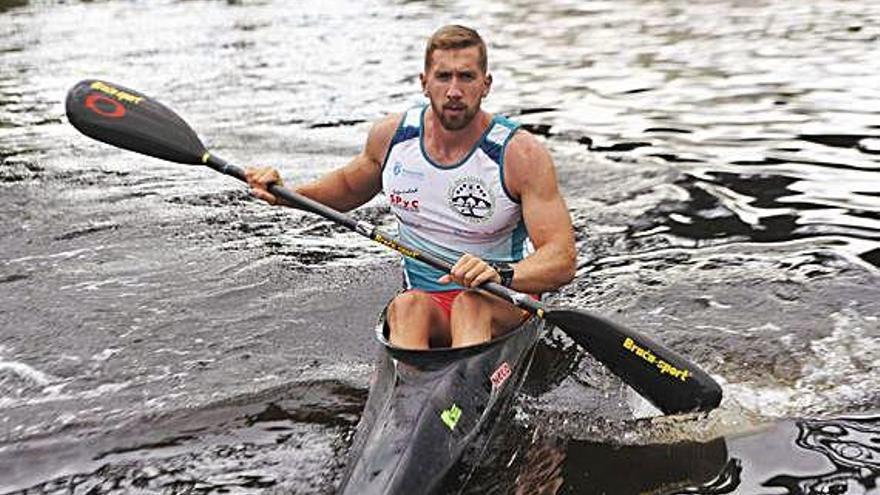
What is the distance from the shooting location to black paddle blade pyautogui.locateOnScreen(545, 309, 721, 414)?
5188mm

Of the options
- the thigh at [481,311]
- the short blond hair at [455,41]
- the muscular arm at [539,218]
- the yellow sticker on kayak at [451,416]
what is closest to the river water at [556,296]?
the yellow sticker on kayak at [451,416]

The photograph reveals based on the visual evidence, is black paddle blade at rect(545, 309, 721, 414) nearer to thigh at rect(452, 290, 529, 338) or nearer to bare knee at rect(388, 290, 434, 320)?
thigh at rect(452, 290, 529, 338)

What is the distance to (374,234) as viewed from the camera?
5566mm

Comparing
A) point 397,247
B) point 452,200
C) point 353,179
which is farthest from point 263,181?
point 452,200

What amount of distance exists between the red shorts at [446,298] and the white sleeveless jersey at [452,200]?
0.06 meters

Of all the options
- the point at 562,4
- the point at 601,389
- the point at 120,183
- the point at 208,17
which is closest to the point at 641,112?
the point at 120,183

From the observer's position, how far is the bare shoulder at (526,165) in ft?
17.2

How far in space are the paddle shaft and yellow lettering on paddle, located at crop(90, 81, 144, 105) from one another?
0.56 meters

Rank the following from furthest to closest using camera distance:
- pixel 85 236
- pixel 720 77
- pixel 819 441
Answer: pixel 720 77
pixel 85 236
pixel 819 441

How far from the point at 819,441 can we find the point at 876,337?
1525 millimetres

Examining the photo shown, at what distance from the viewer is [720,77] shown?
49.2 ft

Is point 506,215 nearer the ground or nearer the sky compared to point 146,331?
nearer the sky

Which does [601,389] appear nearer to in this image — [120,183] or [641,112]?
[120,183]

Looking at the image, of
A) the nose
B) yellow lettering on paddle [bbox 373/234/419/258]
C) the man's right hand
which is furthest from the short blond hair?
the man's right hand
